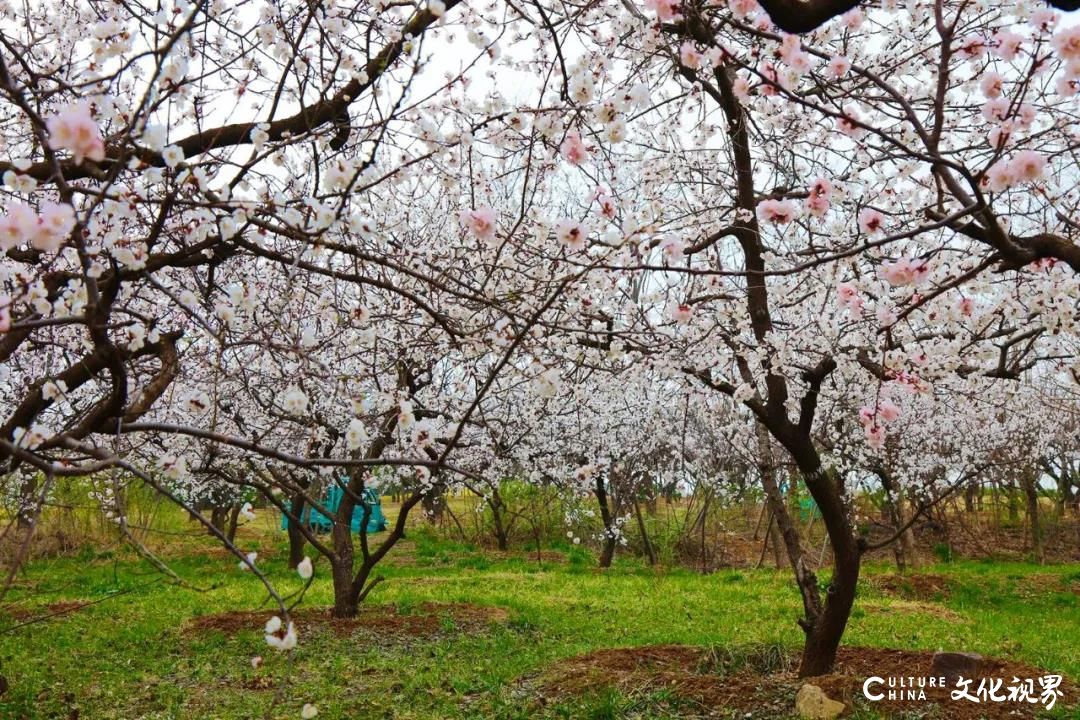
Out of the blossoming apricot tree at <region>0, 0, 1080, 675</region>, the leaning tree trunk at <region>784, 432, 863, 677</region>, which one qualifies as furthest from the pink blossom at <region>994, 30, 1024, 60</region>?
the leaning tree trunk at <region>784, 432, 863, 677</region>

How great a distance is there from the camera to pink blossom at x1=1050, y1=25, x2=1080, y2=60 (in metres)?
2.30

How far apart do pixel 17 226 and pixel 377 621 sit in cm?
671

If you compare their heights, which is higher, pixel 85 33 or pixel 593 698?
pixel 85 33

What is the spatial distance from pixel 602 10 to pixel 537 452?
33.2 ft

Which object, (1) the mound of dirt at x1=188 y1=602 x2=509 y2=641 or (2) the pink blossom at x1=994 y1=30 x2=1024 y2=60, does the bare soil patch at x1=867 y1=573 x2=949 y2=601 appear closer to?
(1) the mound of dirt at x1=188 y1=602 x2=509 y2=641

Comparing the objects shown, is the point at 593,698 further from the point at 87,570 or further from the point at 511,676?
the point at 87,570

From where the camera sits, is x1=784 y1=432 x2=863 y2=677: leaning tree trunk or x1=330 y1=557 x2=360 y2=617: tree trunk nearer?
x1=784 y1=432 x2=863 y2=677: leaning tree trunk

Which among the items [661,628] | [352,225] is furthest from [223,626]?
[352,225]

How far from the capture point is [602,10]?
4.59 m

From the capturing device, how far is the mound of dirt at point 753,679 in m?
4.68

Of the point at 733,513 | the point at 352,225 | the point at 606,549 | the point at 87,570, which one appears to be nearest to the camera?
the point at 352,225

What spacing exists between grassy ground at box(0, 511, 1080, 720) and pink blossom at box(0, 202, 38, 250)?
3.70 ft

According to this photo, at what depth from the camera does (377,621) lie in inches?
311

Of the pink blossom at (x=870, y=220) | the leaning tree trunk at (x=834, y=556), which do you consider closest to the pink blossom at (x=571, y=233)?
the pink blossom at (x=870, y=220)
